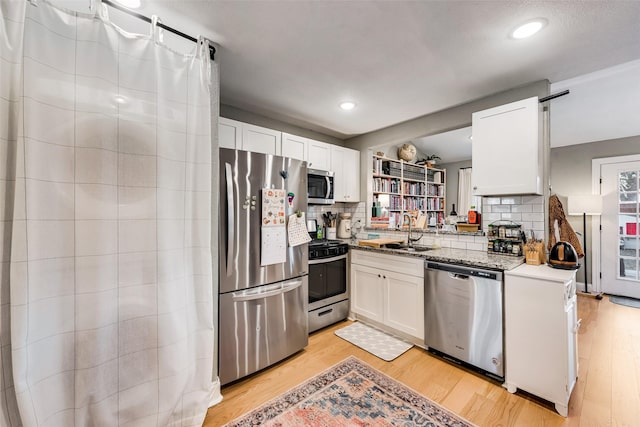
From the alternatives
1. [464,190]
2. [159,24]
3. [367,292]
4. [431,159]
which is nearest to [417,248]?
[367,292]

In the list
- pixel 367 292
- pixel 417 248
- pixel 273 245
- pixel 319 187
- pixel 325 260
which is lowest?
pixel 367 292

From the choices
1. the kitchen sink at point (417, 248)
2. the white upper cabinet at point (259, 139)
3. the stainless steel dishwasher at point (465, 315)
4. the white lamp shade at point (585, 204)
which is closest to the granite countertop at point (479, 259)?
the stainless steel dishwasher at point (465, 315)

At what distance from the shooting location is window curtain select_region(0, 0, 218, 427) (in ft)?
3.51

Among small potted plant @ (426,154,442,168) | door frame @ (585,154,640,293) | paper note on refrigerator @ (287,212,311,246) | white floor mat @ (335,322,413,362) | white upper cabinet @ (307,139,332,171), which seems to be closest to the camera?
paper note on refrigerator @ (287,212,311,246)

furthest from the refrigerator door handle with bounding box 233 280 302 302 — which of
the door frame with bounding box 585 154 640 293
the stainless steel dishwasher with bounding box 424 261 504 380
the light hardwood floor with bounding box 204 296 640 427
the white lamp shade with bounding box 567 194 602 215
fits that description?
the door frame with bounding box 585 154 640 293

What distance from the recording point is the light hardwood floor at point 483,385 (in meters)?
1.60

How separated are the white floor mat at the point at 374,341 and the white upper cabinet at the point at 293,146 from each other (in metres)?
1.98

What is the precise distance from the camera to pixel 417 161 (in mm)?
5098

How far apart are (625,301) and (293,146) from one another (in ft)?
16.4

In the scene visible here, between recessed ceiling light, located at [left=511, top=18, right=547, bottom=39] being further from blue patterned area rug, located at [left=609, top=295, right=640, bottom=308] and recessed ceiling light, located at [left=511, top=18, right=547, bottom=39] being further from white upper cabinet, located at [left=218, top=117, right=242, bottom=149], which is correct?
blue patterned area rug, located at [left=609, top=295, right=640, bottom=308]

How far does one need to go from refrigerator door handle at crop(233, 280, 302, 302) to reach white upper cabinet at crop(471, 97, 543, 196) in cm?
183

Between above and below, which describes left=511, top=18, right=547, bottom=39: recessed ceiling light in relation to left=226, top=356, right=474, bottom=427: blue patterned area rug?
above

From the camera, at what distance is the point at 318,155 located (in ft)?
10.4

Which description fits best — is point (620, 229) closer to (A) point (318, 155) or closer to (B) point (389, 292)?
(B) point (389, 292)
